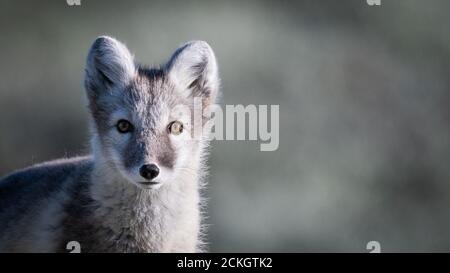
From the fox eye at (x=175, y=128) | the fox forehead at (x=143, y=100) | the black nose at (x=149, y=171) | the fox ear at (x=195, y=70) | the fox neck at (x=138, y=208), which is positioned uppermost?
the fox ear at (x=195, y=70)

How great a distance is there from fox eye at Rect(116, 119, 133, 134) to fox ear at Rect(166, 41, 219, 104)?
0.42 meters

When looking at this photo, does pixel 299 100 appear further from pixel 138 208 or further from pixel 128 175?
pixel 128 175

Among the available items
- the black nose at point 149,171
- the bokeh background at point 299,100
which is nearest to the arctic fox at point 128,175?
the black nose at point 149,171

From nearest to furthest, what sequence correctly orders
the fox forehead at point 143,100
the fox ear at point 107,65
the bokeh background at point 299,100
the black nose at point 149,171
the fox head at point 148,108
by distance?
1. the black nose at point 149,171
2. the fox head at point 148,108
3. the fox forehead at point 143,100
4. the fox ear at point 107,65
5. the bokeh background at point 299,100

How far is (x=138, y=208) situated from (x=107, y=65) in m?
0.86

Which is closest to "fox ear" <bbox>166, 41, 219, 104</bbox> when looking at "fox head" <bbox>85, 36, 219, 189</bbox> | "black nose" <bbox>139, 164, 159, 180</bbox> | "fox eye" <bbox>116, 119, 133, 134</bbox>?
"fox head" <bbox>85, 36, 219, 189</bbox>

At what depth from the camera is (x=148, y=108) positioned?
15.0 feet

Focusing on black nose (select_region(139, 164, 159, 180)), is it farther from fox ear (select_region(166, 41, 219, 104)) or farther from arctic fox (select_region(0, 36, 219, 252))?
fox ear (select_region(166, 41, 219, 104))

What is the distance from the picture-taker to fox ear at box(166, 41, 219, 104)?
15.8 ft

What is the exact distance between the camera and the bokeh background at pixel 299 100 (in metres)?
10.8

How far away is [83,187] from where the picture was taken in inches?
185

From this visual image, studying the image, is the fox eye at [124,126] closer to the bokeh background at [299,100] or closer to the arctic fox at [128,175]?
the arctic fox at [128,175]

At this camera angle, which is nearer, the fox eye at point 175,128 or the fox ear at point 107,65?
the fox eye at point 175,128
